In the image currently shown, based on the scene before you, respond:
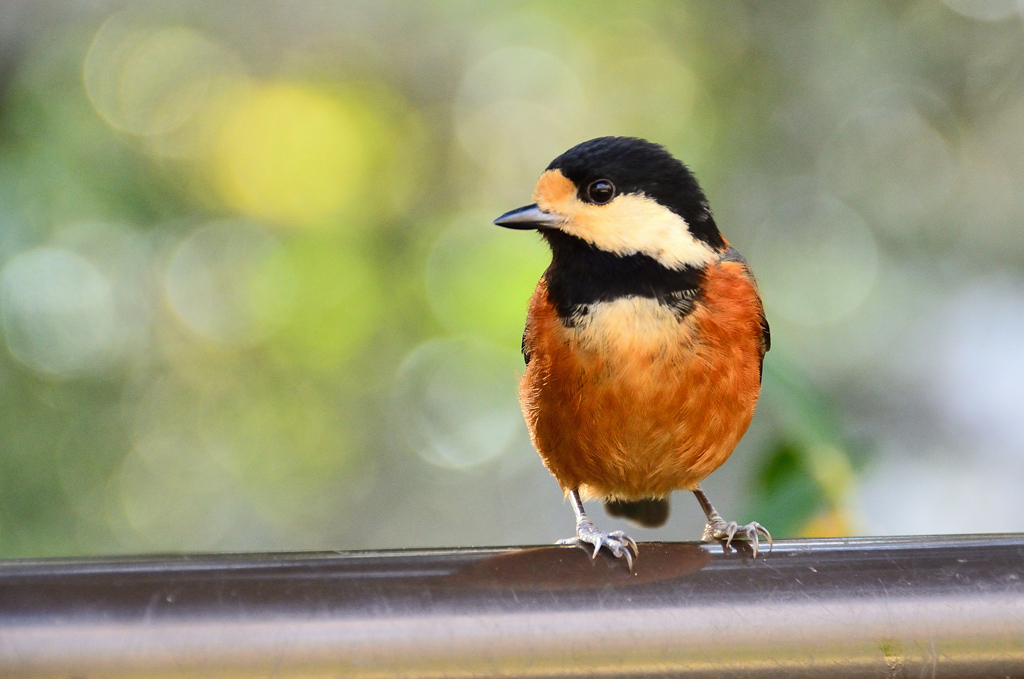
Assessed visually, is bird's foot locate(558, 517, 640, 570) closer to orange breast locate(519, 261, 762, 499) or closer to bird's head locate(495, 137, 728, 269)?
orange breast locate(519, 261, 762, 499)

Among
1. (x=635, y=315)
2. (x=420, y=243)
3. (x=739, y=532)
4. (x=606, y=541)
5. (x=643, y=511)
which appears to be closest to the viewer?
(x=606, y=541)

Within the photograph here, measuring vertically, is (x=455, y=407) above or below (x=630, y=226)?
above

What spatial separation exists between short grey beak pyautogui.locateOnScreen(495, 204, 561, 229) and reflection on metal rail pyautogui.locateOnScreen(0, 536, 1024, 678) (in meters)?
0.55

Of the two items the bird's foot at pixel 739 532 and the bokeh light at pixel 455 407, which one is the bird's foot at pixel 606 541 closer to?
the bird's foot at pixel 739 532

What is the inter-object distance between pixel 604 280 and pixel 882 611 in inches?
23.9

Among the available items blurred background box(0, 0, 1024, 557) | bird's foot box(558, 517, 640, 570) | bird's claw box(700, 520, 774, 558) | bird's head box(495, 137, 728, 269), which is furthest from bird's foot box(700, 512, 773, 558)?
blurred background box(0, 0, 1024, 557)

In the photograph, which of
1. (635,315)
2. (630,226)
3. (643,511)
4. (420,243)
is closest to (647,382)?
(635,315)

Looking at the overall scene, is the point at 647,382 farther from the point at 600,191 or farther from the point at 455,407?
the point at 455,407

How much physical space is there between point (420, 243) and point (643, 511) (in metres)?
1.21

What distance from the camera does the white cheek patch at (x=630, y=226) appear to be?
1.35 metres

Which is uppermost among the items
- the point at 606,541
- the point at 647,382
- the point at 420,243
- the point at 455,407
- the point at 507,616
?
the point at 420,243

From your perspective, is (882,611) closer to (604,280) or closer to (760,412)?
(604,280)

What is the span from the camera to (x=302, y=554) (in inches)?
37.0

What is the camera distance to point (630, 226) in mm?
1354
